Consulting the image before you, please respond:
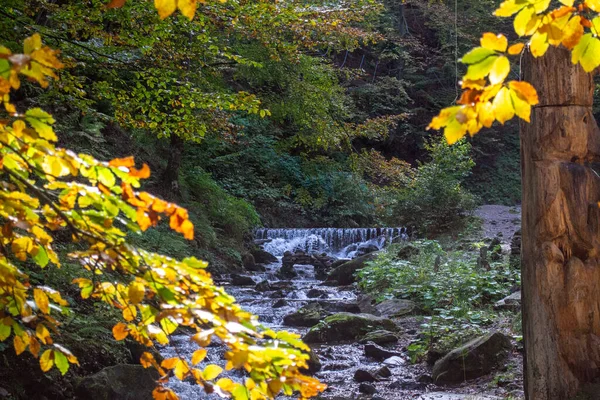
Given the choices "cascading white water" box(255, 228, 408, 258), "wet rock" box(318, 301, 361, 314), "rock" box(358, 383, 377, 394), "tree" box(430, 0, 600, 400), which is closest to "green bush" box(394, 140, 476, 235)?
"cascading white water" box(255, 228, 408, 258)

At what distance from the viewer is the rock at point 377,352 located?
24.0 feet

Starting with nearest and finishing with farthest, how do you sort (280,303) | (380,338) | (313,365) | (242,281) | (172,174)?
(313,365) → (380,338) → (280,303) → (242,281) → (172,174)

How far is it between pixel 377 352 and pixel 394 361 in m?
0.35

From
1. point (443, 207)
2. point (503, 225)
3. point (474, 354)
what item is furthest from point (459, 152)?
point (474, 354)

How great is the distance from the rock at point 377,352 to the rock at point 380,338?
33cm

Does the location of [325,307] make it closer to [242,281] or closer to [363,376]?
[242,281]

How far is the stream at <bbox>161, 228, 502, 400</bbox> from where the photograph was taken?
6.16 meters

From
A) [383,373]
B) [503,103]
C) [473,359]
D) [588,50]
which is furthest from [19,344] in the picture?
[383,373]

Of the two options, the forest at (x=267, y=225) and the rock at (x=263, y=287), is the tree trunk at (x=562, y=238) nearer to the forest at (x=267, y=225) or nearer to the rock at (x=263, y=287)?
the forest at (x=267, y=225)

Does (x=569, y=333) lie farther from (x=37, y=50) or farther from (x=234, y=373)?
(x=234, y=373)

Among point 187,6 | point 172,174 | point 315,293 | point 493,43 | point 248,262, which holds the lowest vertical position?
point 315,293

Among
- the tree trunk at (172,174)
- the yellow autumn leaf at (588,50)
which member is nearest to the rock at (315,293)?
the tree trunk at (172,174)

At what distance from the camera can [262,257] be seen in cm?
1591

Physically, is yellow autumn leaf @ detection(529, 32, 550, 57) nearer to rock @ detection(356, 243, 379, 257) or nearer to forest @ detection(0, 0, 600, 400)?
forest @ detection(0, 0, 600, 400)
